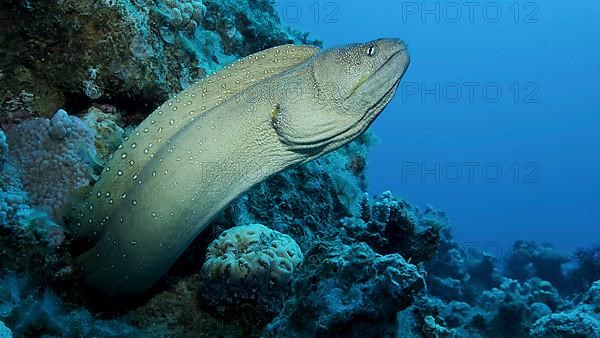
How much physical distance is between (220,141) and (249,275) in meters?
1.14

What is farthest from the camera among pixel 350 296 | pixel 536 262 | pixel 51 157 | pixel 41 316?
pixel 536 262

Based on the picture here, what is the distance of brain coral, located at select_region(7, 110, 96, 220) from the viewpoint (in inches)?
140

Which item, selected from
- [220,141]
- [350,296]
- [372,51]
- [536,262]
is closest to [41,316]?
[220,141]

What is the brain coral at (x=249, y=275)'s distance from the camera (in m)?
3.48

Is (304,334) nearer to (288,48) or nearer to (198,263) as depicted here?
(198,263)

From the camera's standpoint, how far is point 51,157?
3635 millimetres

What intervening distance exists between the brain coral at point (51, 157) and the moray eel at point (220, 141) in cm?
37

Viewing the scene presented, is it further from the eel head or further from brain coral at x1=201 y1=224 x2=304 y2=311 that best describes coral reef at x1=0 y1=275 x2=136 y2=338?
the eel head

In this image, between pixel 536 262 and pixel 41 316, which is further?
pixel 536 262

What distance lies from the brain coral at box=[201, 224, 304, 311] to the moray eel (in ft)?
1.41

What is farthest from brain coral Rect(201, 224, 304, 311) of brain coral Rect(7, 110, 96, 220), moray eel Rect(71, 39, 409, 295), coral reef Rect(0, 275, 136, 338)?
brain coral Rect(7, 110, 96, 220)

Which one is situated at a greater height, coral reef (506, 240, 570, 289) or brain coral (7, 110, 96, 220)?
coral reef (506, 240, 570, 289)

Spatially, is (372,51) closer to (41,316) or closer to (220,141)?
(220,141)

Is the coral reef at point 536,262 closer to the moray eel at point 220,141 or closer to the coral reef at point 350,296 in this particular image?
the coral reef at point 350,296
